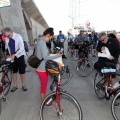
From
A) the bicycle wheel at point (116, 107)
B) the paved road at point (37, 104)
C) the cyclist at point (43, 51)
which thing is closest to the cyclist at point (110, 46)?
the paved road at point (37, 104)

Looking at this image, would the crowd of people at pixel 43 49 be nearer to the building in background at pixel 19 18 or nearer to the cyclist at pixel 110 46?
the cyclist at pixel 110 46

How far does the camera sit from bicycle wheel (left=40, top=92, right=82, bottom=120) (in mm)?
3185

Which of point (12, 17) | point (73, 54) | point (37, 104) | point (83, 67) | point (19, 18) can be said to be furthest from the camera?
point (19, 18)

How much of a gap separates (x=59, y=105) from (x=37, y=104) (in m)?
1.48

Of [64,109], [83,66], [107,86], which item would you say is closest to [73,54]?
[83,66]

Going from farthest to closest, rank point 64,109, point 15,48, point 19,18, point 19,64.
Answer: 1. point 19,18
2. point 19,64
3. point 15,48
4. point 64,109

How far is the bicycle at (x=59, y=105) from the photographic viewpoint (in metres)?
3.20

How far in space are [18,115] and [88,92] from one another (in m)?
2.28

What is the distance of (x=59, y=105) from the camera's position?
10.7 ft

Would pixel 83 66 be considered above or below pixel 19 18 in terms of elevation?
below

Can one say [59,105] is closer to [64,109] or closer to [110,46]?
[64,109]

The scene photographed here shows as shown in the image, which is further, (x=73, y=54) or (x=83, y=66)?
(x=73, y=54)

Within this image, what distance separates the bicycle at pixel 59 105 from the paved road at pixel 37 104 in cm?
52

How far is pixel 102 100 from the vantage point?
471 centimetres
